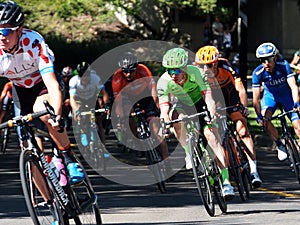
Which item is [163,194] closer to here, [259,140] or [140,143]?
[140,143]

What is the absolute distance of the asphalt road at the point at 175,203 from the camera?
10258 millimetres

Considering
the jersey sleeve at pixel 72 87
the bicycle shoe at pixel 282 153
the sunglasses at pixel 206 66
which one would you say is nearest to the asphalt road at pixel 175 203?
the bicycle shoe at pixel 282 153

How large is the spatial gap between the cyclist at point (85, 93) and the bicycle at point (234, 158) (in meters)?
4.50

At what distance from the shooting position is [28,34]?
325 inches

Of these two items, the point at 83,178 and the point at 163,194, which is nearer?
the point at 83,178

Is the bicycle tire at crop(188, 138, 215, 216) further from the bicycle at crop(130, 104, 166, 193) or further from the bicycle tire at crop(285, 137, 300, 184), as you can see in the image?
the bicycle tire at crop(285, 137, 300, 184)

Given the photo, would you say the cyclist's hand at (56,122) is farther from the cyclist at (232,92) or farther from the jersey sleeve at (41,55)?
the cyclist at (232,92)

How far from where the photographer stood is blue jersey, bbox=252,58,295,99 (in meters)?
13.5

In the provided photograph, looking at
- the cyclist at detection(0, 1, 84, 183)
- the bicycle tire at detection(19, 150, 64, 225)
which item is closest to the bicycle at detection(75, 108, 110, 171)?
the cyclist at detection(0, 1, 84, 183)

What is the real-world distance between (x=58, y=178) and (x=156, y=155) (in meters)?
5.13

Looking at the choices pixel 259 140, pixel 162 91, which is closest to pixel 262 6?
pixel 259 140

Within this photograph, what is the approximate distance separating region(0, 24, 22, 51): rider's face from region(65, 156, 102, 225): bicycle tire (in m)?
1.30

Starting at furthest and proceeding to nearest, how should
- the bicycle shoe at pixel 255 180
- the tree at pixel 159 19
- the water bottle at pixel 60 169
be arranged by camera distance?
the tree at pixel 159 19 < the bicycle shoe at pixel 255 180 < the water bottle at pixel 60 169

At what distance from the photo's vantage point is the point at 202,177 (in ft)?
35.3
